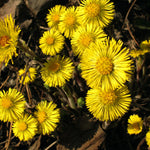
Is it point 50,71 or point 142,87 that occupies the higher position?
point 50,71

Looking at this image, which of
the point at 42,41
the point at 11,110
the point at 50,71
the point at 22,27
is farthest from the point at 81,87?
the point at 22,27

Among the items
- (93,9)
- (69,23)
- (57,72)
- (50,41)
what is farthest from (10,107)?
(93,9)

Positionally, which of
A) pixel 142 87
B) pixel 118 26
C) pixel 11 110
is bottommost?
pixel 142 87

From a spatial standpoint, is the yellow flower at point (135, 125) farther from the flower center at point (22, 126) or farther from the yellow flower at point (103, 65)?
the flower center at point (22, 126)

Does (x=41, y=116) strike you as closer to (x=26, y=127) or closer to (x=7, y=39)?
(x=26, y=127)

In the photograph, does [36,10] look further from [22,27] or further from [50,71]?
[50,71]

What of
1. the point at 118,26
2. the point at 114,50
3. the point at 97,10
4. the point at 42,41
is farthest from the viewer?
the point at 118,26

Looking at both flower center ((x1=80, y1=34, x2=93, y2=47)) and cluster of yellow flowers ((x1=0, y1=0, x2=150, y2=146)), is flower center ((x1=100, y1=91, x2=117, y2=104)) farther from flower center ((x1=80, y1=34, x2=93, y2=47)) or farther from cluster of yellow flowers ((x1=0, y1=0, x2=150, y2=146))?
flower center ((x1=80, y1=34, x2=93, y2=47))

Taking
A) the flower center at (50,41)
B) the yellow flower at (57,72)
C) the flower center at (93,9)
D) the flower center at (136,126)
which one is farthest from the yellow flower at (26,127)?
the flower center at (93,9)

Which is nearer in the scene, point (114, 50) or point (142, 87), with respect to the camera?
point (114, 50)
